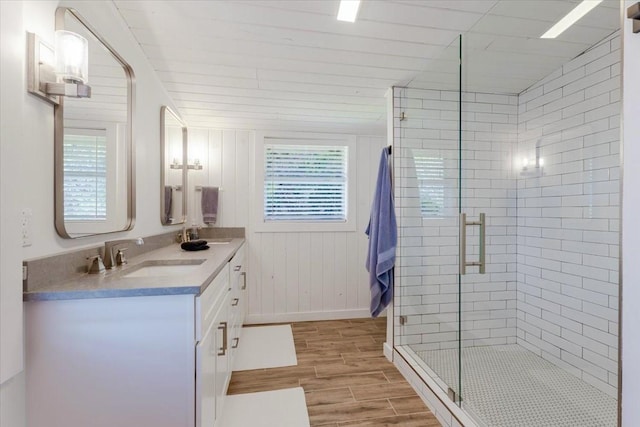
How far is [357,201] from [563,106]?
77.2 inches

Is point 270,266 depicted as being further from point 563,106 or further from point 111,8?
point 563,106

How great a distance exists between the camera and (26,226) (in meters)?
0.97

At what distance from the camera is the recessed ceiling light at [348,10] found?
137 centimetres

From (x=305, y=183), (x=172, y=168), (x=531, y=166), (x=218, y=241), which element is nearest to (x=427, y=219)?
(x=531, y=166)

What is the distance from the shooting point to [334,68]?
195cm

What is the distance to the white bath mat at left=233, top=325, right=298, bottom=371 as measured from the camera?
7.51ft

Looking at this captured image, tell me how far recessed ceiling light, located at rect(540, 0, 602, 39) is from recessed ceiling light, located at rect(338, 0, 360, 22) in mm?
1227

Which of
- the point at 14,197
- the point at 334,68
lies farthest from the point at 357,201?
the point at 14,197

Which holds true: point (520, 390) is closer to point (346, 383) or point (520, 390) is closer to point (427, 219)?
point (346, 383)

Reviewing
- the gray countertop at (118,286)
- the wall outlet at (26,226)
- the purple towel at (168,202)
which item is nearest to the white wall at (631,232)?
the gray countertop at (118,286)

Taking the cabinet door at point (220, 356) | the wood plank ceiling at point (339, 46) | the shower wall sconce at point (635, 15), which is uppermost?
the wood plank ceiling at point (339, 46)

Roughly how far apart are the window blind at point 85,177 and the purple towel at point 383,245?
1.83 metres

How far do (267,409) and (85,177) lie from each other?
1.66m

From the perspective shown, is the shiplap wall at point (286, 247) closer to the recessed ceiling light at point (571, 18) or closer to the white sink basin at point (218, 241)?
the white sink basin at point (218, 241)
